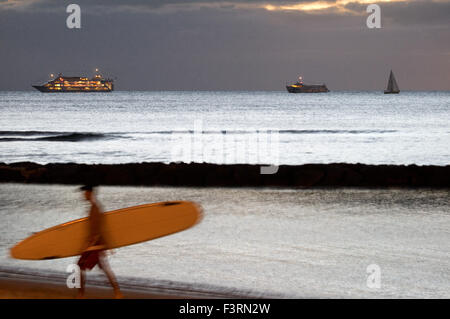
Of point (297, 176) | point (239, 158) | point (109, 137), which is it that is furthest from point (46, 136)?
point (297, 176)

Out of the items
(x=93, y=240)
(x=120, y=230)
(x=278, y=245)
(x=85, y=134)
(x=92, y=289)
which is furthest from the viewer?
(x=85, y=134)

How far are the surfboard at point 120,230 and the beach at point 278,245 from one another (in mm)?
528

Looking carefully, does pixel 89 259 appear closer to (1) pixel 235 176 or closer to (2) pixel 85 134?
(1) pixel 235 176

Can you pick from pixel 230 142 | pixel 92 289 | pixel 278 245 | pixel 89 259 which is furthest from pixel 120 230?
pixel 230 142

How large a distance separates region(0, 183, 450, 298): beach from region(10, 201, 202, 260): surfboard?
0.53 m

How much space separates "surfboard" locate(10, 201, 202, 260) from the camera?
781 cm

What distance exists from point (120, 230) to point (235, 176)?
36.4 feet

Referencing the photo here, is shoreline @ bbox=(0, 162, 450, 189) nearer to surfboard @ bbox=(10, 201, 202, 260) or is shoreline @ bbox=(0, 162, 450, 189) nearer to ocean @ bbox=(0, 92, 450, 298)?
ocean @ bbox=(0, 92, 450, 298)

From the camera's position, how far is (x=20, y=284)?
798 cm

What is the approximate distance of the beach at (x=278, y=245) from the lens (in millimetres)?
8336

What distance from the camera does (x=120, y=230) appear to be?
830 cm

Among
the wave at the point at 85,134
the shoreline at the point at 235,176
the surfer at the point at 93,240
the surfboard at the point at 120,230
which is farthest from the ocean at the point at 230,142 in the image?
the surfer at the point at 93,240
